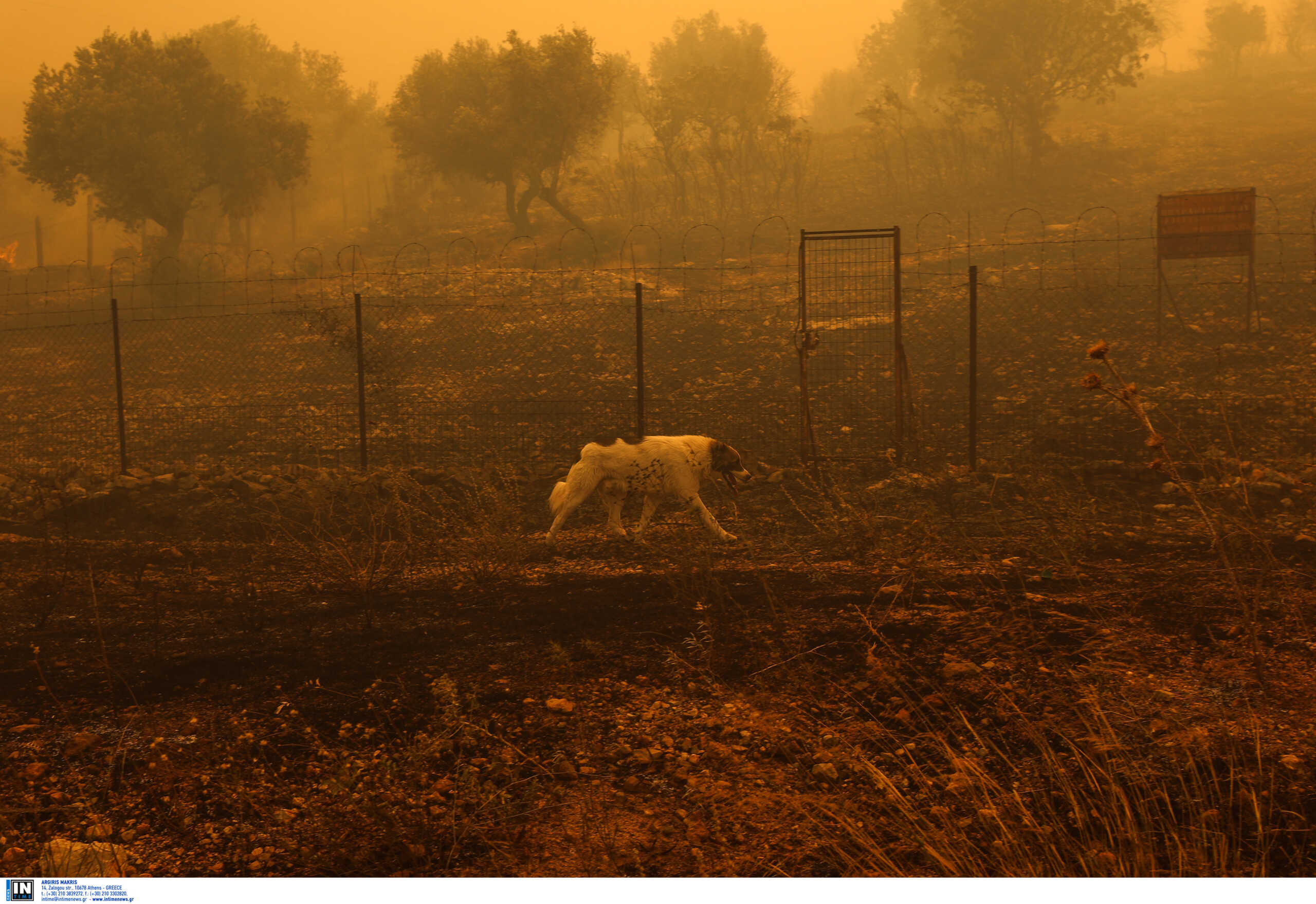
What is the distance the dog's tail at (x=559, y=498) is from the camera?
7.18 meters

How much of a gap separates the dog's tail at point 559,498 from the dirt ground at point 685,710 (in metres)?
0.45

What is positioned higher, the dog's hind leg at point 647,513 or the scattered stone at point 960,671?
the dog's hind leg at point 647,513

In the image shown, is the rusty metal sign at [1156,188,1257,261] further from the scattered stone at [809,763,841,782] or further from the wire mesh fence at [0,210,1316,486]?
the scattered stone at [809,763,841,782]

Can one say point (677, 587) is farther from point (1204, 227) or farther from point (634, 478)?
point (1204, 227)

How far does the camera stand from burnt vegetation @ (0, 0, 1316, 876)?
3211 mm

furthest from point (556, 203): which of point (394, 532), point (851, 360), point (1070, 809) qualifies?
point (1070, 809)

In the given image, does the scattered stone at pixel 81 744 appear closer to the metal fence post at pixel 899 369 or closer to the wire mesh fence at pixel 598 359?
the wire mesh fence at pixel 598 359

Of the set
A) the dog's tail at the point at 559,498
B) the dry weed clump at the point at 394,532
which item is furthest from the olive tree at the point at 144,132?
the dog's tail at the point at 559,498

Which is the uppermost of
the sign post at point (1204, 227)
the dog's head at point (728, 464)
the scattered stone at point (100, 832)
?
the sign post at point (1204, 227)

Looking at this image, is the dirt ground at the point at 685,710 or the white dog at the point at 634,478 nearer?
the dirt ground at the point at 685,710

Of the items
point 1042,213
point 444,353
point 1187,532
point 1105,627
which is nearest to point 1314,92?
point 1042,213

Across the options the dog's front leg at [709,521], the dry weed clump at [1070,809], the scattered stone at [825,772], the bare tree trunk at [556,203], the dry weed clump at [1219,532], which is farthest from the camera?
the bare tree trunk at [556,203]

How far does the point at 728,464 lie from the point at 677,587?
200 cm

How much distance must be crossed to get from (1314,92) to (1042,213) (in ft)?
67.8
